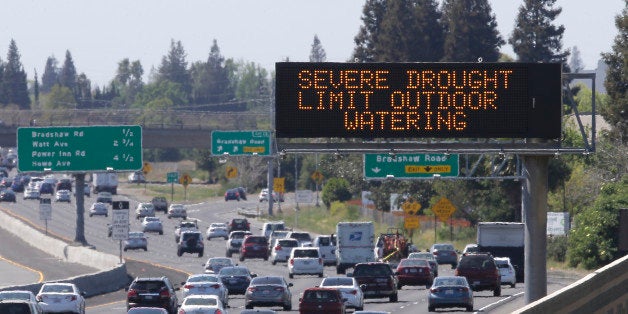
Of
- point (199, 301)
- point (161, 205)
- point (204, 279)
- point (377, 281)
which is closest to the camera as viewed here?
point (199, 301)

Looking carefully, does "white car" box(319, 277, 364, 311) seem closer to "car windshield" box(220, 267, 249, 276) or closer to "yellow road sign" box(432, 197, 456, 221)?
"car windshield" box(220, 267, 249, 276)

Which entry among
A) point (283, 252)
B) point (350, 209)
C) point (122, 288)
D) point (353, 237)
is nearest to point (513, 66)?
point (122, 288)

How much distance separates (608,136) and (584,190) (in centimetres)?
348

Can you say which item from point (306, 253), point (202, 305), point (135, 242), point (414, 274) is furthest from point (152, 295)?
point (135, 242)

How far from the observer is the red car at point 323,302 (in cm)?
4094

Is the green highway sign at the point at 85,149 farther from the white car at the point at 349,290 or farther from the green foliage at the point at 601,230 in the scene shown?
the white car at the point at 349,290

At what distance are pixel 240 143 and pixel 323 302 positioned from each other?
37630 mm

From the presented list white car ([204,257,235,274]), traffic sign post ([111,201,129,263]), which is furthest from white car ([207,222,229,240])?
white car ([204,257,235,274])

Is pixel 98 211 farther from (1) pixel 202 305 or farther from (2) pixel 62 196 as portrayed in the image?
(1) pixel 202 305

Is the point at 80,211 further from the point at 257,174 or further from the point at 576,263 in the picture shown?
the point at 257,174

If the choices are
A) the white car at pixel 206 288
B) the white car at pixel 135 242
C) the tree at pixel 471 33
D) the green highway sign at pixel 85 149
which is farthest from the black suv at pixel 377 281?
the tree at pixel 471 33

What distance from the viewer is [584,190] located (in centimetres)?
8462

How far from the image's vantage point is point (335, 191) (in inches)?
4926

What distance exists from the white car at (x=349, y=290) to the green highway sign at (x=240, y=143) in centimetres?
3193
